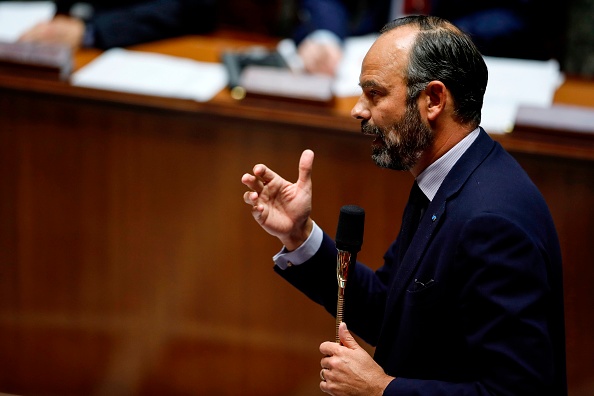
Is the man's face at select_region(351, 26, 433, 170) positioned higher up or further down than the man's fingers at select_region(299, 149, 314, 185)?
higher up

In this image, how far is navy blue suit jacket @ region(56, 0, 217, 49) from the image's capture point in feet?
10.3

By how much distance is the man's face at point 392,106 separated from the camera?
4.91 feet

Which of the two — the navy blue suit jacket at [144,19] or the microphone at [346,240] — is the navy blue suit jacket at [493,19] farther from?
the microphone at [346,240]

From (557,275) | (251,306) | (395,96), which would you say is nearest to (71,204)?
(251,306)

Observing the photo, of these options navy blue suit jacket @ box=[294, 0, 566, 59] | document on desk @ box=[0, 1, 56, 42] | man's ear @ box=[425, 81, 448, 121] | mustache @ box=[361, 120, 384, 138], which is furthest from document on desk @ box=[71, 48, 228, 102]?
man's ear @ box=[425, 81, 448, 121]

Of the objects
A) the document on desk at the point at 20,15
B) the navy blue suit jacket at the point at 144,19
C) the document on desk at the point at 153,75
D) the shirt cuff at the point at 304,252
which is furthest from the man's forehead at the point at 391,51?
the document on desk at the point at 20,15

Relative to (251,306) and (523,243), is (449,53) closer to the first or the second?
(523,243)

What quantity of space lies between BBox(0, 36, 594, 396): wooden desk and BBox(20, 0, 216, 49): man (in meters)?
0.43

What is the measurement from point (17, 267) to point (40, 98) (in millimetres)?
559

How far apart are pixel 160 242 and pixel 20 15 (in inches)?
49.8

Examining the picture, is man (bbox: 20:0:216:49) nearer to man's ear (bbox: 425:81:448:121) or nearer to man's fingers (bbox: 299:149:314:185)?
man's fingers (bbox: 299:149:314:185)

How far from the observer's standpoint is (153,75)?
286 cm

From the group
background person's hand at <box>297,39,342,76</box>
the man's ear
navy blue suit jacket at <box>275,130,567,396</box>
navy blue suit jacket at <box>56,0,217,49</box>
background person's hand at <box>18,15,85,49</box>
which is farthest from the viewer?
navy blue suit jacket at <box>56,0,217,49</box>

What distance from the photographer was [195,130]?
8.78 feet
